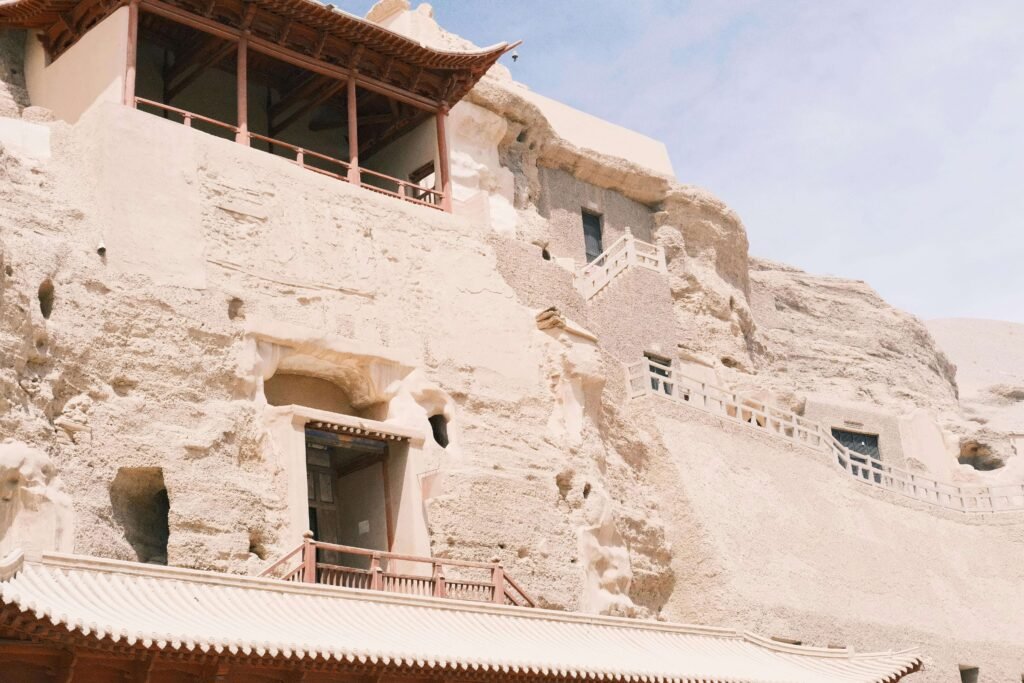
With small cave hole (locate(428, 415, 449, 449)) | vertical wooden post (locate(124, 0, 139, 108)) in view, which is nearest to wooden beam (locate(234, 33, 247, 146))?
vertical wooden post (locate(124, 0, 139, 108))

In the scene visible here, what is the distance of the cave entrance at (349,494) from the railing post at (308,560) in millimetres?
2693

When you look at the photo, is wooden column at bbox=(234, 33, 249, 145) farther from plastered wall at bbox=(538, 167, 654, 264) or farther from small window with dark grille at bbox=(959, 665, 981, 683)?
small window with dark grille at bbox=(959, 665, 981, 683)

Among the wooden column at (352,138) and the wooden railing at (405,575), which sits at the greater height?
the wooden column at (352,138)

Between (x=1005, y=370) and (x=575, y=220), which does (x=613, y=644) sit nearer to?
(x=575, y=220)

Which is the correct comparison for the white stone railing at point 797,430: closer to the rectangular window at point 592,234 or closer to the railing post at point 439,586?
the rectangular window at point 592,234

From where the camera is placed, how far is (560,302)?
22453 mm

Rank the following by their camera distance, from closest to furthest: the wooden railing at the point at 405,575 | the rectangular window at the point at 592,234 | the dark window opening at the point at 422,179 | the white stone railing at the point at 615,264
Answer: the wooden railing at the point at 405,575
the dark window opening at the point at 422,179
the white stone railing at the point at 615,264
the rectangular window at the point at 592,234

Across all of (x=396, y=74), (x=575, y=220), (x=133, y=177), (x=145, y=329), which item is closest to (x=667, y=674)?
(x=145, y=329)

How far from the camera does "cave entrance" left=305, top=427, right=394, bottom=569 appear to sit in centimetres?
1858

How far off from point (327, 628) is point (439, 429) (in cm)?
623

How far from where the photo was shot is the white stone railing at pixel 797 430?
24.3 meters

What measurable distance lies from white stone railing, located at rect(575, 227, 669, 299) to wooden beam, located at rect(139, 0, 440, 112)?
6.08 m

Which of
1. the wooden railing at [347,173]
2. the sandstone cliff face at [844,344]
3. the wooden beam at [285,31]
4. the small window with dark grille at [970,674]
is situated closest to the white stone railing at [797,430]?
the small window with dark grille at [970,674]

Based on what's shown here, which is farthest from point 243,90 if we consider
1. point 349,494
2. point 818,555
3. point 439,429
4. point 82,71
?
point 818,555
